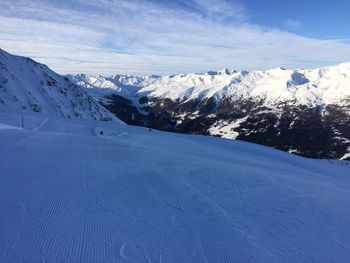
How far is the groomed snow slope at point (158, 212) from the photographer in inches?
356

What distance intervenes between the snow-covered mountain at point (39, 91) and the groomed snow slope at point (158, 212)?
103 m

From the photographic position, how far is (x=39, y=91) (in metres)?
139

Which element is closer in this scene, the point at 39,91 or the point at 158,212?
the point at 158,212

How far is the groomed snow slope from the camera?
9.04 meters

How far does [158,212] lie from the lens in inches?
460

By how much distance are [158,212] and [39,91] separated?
13778 cm

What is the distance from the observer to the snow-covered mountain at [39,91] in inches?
4705

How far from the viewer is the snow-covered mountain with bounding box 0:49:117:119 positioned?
119500 mm

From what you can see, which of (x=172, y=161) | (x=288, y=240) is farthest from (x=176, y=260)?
(x=172, y=161)

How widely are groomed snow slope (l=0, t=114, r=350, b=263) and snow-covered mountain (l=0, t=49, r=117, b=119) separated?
102729mm

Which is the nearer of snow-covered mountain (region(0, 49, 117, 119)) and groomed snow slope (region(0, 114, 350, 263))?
groomed snow slope (region(0, 114, 350, 263))

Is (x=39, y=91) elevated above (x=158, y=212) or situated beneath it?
situated beneath

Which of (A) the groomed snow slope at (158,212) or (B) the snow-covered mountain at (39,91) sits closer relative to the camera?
(A) the groomed snow slope at (158,212)

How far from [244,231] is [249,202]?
9.50 feet
